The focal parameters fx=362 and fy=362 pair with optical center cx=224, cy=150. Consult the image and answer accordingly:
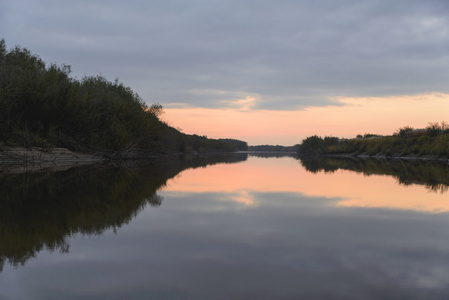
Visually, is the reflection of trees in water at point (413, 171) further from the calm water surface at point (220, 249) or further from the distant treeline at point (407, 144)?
the distant treeline at point (407, 144)

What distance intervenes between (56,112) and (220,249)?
85.5ft

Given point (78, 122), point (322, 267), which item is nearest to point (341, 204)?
point (322, 267)

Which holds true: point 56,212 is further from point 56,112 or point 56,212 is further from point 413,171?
point 56,112

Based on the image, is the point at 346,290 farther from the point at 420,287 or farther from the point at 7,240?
the point at 7,240

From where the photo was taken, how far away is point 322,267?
389 centimetres

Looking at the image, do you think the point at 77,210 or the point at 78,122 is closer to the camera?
the point at 77,210

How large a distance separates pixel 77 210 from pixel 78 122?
24364 millimetres

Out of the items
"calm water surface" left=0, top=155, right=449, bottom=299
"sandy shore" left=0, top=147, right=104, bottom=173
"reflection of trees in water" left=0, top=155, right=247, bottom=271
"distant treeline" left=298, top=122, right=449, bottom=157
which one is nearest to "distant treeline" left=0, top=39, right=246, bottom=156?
"sandy shore" left=0, top=147, right=104, bottom=173

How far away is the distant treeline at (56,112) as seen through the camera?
2367cm

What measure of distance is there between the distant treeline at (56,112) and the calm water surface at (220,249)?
17581 millimetres

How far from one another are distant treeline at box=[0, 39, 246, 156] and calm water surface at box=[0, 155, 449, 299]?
17.6m

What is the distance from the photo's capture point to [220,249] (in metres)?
4.60

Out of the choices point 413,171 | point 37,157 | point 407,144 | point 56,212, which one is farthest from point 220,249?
point 407,144

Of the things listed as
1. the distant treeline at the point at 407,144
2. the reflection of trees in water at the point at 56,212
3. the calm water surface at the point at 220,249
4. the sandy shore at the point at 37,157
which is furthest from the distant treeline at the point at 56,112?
the distant treeline at the point at 407,144
